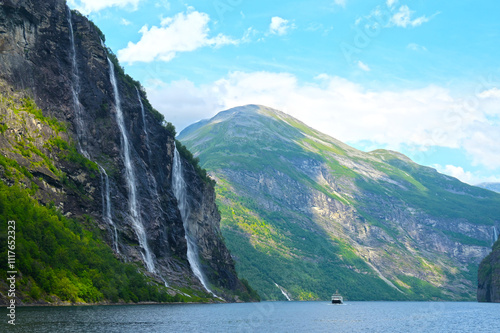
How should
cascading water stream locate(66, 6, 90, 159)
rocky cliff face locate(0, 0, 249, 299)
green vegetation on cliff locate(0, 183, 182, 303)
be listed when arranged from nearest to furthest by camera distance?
green vegetation on cliff locate(0, 183, 182, 303), rocky cliff face locate(0, 0, 249, 299), cascading water stream locate(66, 6, 90, 159)

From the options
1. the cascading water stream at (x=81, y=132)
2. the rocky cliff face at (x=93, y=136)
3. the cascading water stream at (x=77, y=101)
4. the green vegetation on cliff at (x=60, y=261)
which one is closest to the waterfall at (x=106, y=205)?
the cascading water stream at (x=81, y=132)

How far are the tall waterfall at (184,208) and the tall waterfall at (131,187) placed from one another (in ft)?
88.8

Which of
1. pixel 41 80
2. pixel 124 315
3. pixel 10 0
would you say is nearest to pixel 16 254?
pixel 124 315

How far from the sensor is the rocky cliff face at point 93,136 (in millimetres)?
119125

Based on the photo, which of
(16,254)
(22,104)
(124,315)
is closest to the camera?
(16,254)

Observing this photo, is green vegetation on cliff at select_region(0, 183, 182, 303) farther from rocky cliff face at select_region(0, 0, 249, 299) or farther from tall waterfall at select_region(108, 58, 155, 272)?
tall waterfall at select_region(108, 58, 155, 272)

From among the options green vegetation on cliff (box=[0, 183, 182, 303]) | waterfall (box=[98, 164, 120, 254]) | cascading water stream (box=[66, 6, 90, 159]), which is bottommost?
green vegetation on cliff (box=[0, 183, 182, 303])

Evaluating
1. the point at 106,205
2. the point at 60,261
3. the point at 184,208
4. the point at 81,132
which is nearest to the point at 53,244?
the point at 60,261

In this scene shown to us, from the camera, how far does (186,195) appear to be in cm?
18012

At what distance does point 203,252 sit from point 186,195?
20484mm

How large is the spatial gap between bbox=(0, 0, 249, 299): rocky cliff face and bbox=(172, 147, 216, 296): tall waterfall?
4347mm

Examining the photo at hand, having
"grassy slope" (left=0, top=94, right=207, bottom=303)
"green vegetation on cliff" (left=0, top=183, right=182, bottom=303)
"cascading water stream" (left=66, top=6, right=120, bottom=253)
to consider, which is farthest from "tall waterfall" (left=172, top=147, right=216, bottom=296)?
"green vegetation on cliff" (left=0, top=183, right=182, bottom=303)

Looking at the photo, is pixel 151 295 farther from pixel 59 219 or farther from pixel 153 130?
pixel 153 130

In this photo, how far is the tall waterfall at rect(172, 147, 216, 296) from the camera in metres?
167
